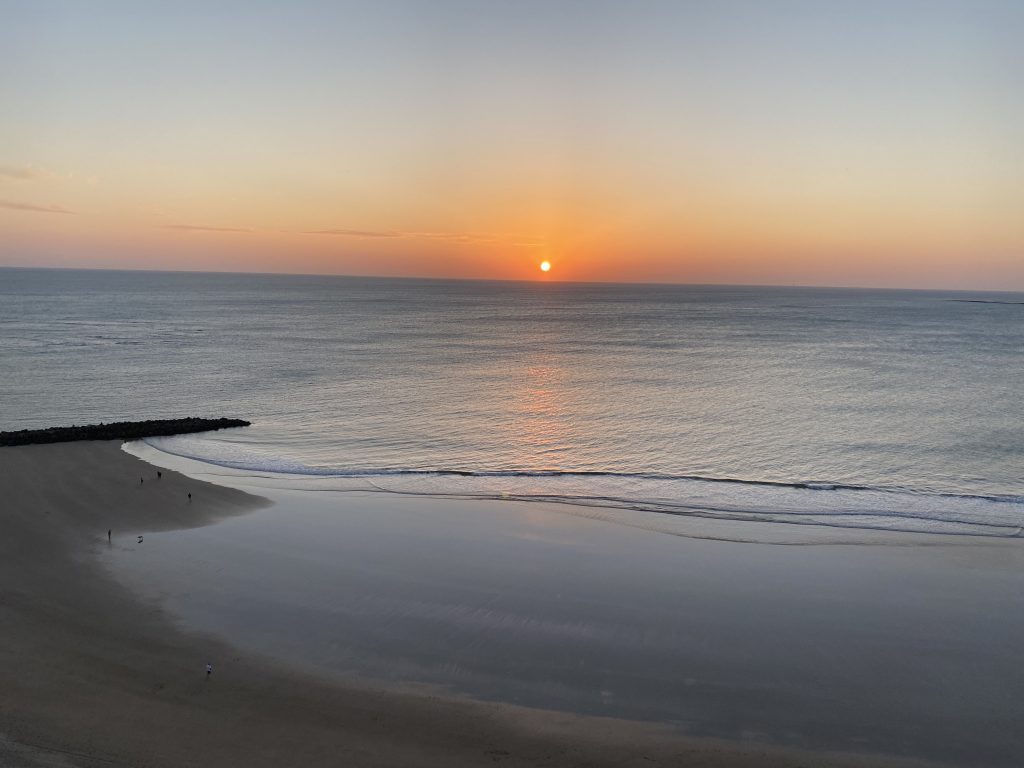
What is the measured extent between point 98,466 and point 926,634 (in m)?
37.2

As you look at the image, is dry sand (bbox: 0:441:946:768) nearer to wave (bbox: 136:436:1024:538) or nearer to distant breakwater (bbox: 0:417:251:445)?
wave (bbox: 136:436:1024:538)

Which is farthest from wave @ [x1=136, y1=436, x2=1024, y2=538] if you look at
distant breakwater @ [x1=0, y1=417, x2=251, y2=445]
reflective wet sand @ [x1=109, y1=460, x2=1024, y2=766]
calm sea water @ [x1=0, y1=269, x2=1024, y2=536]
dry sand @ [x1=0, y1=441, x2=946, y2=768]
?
dry sand @ [x1=0, y1=441, x2=946, y2=768]

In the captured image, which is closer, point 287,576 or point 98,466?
point 287,576

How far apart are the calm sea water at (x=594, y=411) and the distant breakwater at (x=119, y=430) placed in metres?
2.28

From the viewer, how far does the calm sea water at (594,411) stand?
35.7 meters

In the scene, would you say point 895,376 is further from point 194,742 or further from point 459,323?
point 459,323

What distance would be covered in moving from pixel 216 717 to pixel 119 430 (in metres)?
34.4

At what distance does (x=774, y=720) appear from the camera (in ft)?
53.3

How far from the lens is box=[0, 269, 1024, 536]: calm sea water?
117ft

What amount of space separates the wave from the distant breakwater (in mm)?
6449

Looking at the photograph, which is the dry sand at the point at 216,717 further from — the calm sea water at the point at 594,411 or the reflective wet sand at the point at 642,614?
the calm sea water at the point at 594,411

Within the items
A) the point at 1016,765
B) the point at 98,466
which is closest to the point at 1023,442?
the point at 1016,765

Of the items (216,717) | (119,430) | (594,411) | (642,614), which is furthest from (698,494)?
(119,430)

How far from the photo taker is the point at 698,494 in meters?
34.7
